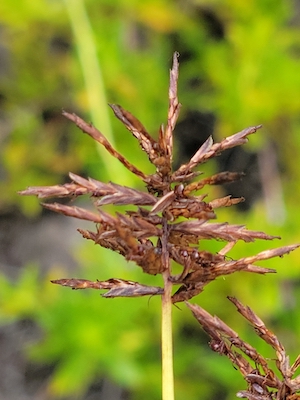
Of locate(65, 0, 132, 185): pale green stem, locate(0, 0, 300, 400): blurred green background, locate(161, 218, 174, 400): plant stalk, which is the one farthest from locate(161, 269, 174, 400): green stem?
locate(65, 0, 132, 185): pale green stem

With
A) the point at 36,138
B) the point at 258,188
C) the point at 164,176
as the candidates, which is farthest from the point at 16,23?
the point at 164,176

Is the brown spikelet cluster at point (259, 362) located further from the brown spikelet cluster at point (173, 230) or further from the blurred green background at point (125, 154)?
the blurred green background at point (125, 154)

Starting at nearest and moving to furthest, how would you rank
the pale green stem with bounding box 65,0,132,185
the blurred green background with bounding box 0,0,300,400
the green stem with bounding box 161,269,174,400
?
the green stem with bounding box 161,269,174,400 < the blurred green background with bounding box 0,0,300,400 < the pale green stem with bounding box 65,0,132,185

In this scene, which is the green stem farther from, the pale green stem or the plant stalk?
the pale green stem

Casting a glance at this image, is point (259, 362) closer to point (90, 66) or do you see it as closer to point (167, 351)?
point (167, 351)

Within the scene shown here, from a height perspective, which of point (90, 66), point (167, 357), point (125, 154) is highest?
point (90, 66)

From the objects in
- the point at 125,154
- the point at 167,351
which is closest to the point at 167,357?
the point at 167,351
